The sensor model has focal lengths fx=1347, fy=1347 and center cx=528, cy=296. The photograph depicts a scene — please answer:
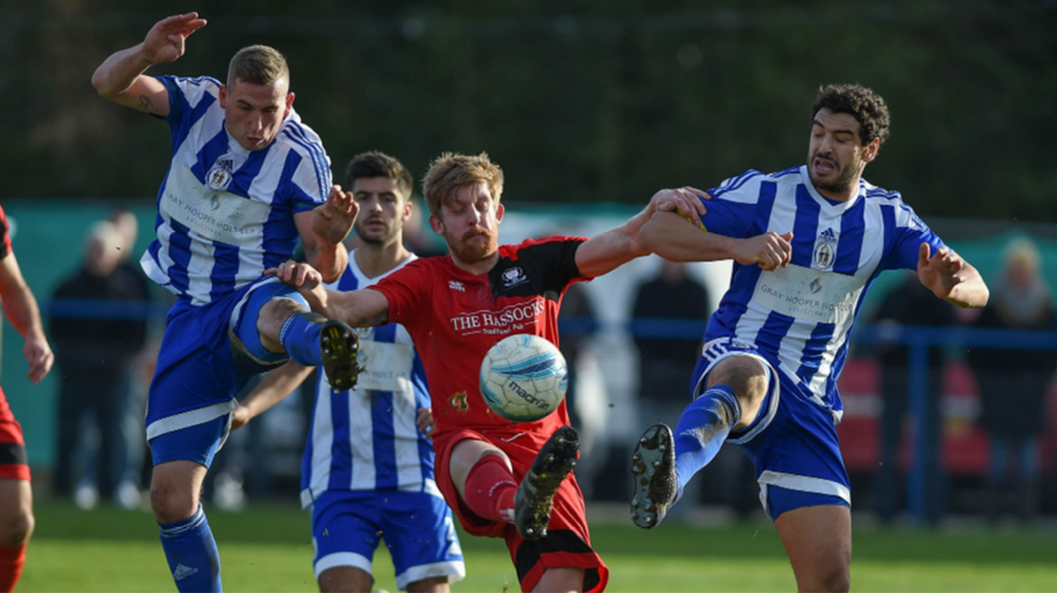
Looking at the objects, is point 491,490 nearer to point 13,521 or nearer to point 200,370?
point 200,370

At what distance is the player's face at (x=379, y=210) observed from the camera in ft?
23.2

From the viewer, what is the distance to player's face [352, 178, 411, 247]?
7078mm

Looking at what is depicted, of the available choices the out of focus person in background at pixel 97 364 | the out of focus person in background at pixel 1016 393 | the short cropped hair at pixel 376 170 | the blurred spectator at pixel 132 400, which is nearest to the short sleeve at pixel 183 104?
the short cropped hair at pixel 376 170

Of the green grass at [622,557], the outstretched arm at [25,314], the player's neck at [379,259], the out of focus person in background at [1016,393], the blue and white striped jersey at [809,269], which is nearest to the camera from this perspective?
the blue and white striped jersey at [809,269]

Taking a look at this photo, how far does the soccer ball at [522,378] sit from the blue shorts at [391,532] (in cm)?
123

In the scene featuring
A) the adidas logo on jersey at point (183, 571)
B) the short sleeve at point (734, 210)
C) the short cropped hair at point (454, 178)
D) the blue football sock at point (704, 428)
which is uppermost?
the short cropped hair at point (454, 178)

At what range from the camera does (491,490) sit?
5625mm

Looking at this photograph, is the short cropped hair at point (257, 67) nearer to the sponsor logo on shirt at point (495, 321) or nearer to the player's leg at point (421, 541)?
the sponsor logo on shirt at point (495, 321)

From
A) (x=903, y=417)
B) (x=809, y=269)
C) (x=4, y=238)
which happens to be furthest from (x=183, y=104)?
(x=903, y=417)

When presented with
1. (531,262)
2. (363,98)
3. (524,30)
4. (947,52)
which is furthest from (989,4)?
(531,262)

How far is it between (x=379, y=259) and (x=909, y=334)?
768cm

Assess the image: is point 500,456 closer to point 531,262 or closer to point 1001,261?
point 531,262

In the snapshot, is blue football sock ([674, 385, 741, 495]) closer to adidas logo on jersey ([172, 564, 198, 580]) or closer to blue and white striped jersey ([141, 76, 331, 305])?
blue and white striped jersey ([141, 76, 331, 305])

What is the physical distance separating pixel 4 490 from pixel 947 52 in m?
19.6
